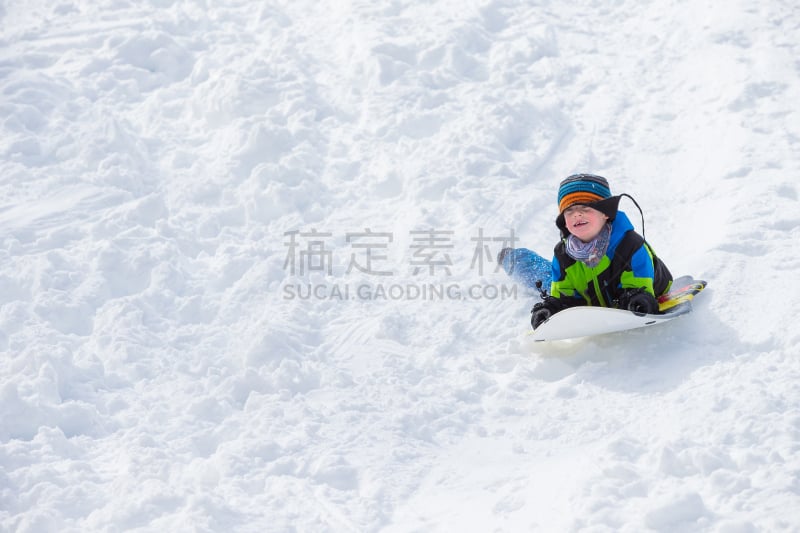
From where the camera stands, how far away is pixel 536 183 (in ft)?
20.1

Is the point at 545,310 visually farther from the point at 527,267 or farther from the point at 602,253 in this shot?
the point at 527,267

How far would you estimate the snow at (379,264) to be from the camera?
139 inches

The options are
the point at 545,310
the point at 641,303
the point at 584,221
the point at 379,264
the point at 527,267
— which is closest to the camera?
the point at 641,303

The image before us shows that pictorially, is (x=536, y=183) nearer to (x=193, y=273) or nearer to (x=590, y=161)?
(x=590, y=161)

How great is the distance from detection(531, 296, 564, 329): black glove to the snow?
0.20 meters

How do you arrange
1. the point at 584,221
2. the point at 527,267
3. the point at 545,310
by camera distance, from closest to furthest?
the point at 584,221, the point at 545,310, the point at 527,267

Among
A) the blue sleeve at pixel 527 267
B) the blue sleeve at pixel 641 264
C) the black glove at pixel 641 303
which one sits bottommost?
the black glove at pixel 641 303

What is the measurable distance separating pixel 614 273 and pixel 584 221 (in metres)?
0.33

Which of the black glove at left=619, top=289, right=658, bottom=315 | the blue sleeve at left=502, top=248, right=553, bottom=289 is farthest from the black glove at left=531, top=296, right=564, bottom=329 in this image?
the blue sleeve at left=502, top=248, right=553, bottom=289

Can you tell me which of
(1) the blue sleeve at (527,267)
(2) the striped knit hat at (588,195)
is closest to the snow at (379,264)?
(1) the blue sleeve at (527,267)

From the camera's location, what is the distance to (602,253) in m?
4.24

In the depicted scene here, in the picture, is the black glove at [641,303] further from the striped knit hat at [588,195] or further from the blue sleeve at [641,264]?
the striped knit hat at [588,195]

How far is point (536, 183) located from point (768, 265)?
1.94m

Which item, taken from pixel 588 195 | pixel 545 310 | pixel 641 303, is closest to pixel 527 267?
pixel 545 310
